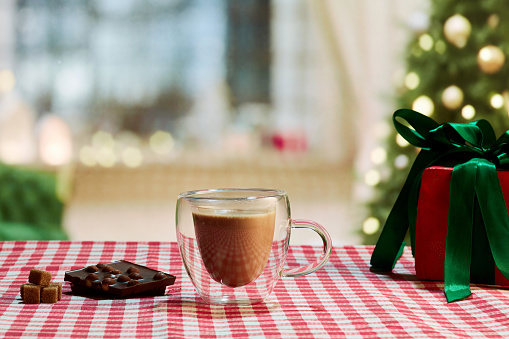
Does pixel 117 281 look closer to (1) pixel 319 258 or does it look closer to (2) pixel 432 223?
(1) pixel 319 258

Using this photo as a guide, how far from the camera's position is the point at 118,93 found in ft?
14.2

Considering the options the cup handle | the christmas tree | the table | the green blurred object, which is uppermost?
the christmas tree

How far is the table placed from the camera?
54 cm

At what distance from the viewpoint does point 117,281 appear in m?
0.65

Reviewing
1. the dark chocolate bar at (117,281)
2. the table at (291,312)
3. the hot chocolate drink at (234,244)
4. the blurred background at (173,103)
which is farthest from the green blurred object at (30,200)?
the hot chocolate drink at (234,244)

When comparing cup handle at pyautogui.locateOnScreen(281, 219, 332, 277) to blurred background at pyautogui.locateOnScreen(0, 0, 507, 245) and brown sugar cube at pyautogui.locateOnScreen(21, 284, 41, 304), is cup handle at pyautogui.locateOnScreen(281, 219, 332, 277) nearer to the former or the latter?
brown sugar cube at pyautogui.locateOnScreen(21, 284, 41, 304)

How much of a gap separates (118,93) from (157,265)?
3.66 meters

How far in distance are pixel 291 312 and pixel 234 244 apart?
0.27 feet

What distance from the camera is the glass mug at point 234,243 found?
1.94 ft

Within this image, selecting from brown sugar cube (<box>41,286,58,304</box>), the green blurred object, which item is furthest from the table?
the green blurred object

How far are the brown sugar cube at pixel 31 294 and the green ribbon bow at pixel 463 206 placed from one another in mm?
408

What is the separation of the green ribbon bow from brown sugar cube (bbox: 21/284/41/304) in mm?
408

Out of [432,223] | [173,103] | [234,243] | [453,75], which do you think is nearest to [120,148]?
[173,103]

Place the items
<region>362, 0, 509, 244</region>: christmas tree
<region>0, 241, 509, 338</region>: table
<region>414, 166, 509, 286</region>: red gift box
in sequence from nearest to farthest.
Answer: <region>0, 241, 509, 338</region>: table, <region>414, 166, 509, 286</region>: red gift box, <region>362, 0, 509, 244</region>: christmas tree
